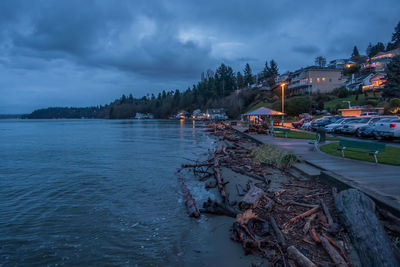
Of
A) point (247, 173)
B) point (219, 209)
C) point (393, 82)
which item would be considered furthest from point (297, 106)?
point (219, 209)

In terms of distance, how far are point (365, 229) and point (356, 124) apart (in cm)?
2133

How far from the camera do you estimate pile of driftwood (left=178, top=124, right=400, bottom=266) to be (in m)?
4.44

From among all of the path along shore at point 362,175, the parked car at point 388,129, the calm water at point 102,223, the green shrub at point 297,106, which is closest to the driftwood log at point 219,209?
the calm water at point 102,223

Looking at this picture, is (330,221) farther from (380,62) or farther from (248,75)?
(248,75)

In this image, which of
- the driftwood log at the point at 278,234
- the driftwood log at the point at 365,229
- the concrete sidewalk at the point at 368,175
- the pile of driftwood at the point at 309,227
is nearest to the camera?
the driftwood log at the point at 365,229

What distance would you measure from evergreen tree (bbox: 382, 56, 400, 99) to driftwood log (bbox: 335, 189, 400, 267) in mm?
47122

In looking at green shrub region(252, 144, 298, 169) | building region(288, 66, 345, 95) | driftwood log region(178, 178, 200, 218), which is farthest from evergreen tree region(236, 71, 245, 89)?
driftwood log region(178, 178, 200, 218)

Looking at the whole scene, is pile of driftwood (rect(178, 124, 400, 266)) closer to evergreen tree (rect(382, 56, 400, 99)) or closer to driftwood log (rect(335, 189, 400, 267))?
driftwood log (rect(335, 189, 400, 267))

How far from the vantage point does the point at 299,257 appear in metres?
4.38

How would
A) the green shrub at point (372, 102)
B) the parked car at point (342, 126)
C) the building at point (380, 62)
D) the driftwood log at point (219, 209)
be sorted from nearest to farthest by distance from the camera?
the driftwood log at point (219, 209)
the parked car at point (342, 126)
the green shrub at point (372, 102)
the building at point (380, 62)

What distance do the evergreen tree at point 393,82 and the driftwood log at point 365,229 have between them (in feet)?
155

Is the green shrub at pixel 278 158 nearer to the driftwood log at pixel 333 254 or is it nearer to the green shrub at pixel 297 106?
the driftwood log at pixel 333 254

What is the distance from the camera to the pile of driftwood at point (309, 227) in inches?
175

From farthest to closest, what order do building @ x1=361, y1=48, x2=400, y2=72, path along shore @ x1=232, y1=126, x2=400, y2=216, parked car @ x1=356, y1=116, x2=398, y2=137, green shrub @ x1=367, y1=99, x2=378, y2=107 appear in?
building @ x1=361, y1=48, x2=400, y2=72
green shrub @ x1=367, y1=99, x2=378, y2=107
parked car @ x1=356, y1=116, x2=398, y2=137
path along shore @ x1=232, y1=126, x2=400, y2=216
